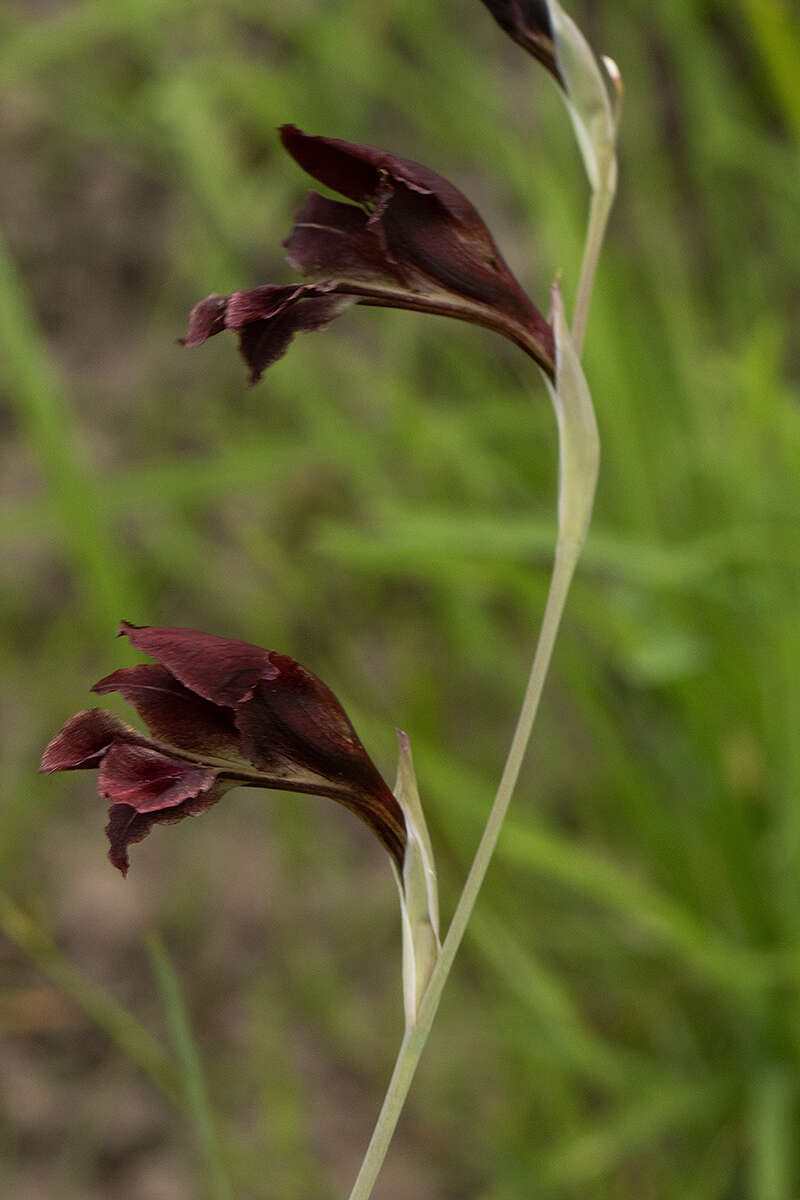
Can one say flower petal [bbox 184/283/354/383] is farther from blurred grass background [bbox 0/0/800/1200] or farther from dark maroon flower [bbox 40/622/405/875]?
blurred grass background [bbox 0/0/800/1200]

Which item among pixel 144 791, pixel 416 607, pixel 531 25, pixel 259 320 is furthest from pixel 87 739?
pixel 416 607

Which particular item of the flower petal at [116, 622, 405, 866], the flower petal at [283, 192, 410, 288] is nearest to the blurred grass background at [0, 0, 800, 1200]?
the flower petal at [116, 622, 405, 866]

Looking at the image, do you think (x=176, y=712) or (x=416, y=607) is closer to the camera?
(x=176, y=712)

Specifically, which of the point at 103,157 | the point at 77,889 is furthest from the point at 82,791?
the point at 103,157

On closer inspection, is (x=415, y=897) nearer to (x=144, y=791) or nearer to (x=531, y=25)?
(x=144, y=791)

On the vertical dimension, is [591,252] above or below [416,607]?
above

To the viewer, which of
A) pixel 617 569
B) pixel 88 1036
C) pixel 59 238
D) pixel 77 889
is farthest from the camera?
pixel 59 238

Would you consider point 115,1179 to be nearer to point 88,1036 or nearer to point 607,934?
point 88,1036
